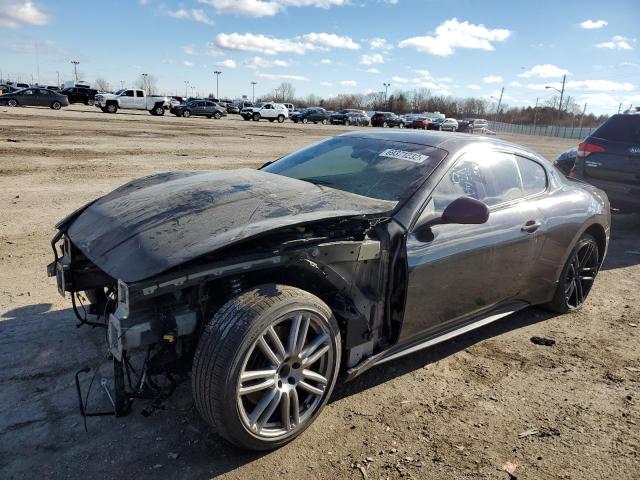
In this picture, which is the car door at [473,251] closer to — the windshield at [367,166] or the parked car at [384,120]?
the windshield at [367,166]

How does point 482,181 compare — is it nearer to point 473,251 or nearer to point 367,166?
point 473,251

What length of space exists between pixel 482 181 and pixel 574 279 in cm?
168

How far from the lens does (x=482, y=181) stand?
3.71m

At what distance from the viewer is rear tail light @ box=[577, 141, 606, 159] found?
24.4 feet

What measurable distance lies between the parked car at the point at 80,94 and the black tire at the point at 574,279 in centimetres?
5098

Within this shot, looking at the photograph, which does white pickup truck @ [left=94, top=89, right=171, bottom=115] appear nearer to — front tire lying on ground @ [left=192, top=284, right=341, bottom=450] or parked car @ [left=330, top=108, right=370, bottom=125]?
parked car @ [left=330, top=108, right=370, bottom=125]

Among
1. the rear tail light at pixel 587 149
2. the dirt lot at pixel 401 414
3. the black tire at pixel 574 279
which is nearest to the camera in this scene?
the dirt lot at pixel 401 414

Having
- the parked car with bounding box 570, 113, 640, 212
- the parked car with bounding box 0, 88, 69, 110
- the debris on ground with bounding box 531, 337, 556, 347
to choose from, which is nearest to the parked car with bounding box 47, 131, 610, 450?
the debris on ground with bounding box 531, 337, 556, 347

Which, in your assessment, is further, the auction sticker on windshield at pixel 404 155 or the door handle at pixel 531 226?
the door handle at pixel 531 226

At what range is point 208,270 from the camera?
2420 mm

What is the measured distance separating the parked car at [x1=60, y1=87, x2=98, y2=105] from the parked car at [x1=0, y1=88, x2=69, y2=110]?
31.1 ft

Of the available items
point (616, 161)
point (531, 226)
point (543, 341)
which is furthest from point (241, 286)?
point (616, 161)

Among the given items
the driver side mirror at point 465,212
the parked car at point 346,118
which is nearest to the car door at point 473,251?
the driver side mirror at point 465,212

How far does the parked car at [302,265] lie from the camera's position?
7.90 feet
